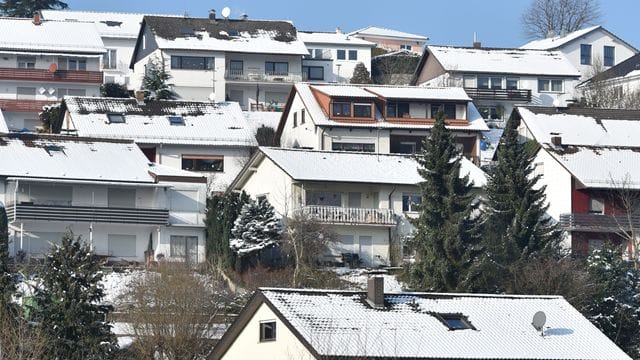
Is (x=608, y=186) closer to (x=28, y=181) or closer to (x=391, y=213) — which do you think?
(x=391, y=213)

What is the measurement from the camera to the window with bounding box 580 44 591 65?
354 ft

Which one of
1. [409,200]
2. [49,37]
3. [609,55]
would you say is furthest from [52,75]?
[609,55]

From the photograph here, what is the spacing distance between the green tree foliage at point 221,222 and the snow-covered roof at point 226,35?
2785 cm

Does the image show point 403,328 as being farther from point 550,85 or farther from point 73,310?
point 550,85

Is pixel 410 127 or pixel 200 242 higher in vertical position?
pixel 410 127

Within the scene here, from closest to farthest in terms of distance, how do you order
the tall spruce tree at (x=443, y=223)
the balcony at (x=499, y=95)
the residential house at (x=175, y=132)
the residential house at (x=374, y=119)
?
the tall spruce tree at (x=443, y=223)
the residential house at (x=175, y=132)
the residential house at (x=374, y=119)
the balcony at (x=499, y=95)

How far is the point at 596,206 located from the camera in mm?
71125

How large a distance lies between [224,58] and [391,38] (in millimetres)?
38045

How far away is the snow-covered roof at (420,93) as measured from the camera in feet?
265

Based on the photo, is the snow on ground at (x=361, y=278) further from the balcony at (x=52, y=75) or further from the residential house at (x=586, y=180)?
the balcony at (x=52, y=75)

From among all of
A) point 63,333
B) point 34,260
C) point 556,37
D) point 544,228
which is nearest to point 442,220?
point 544,228

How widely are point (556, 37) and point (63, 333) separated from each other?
73.5 m

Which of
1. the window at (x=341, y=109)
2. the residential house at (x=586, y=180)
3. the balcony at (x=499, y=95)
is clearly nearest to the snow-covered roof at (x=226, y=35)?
the balcony at (x=499, y=95)

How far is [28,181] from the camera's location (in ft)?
217
